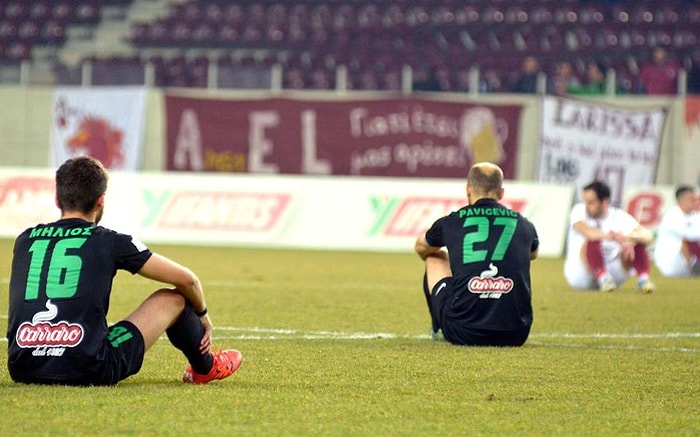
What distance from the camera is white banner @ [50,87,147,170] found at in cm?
2666

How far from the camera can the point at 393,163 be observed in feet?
86.9

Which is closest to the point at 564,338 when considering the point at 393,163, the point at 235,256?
the point at 235,256

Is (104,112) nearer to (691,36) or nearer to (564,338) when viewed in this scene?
(691,36)

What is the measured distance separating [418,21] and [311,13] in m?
2.39

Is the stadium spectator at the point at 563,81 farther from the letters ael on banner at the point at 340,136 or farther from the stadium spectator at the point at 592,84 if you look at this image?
the letters ael on banner at the point at 340,136

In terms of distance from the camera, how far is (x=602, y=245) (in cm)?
1441

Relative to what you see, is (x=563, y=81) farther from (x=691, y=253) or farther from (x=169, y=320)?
(x=169, y=320)

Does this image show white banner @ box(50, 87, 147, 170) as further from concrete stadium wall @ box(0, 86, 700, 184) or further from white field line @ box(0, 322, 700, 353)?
white field line @ box(0, 322, 700, 353)

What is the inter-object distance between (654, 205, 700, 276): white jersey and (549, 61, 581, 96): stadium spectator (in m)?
8.05

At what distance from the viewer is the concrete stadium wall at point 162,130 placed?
25438 mm

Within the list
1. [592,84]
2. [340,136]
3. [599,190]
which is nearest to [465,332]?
[599,190]

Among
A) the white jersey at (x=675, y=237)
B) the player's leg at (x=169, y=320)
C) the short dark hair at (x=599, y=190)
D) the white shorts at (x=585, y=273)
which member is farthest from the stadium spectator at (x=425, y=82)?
the player's leg at (x=169, y=320)

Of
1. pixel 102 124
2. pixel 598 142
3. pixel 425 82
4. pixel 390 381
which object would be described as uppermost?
pixel 425 82

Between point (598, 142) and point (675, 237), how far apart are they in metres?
7.95
